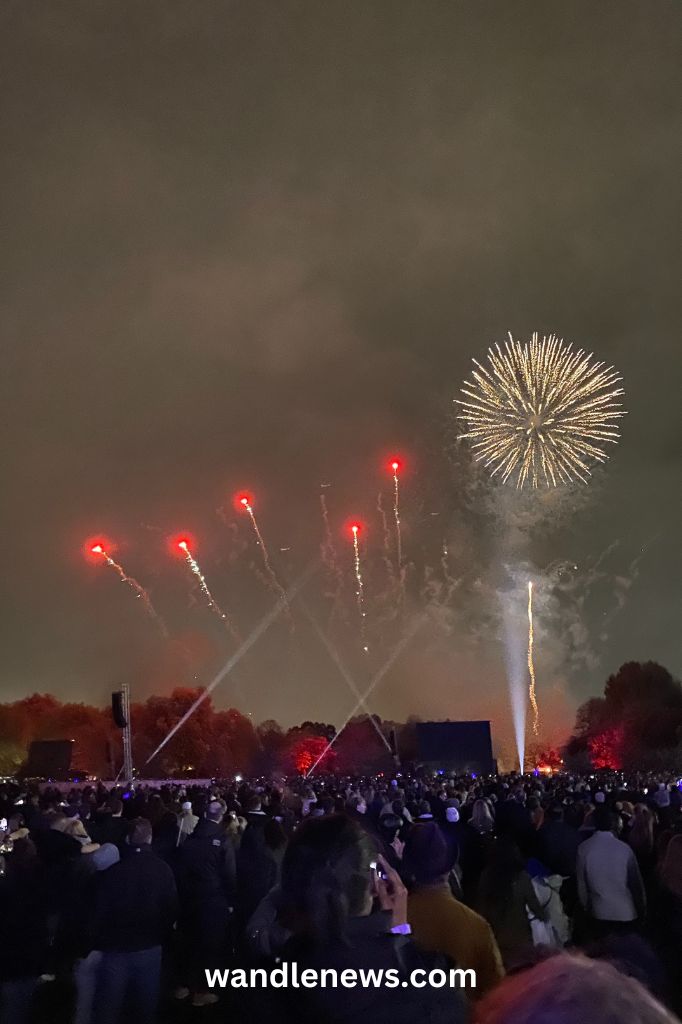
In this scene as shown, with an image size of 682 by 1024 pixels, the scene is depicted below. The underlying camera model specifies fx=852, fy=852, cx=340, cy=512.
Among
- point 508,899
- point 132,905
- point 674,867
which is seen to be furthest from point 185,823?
point 674,867

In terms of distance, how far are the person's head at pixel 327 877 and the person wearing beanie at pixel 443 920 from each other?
2.50 feet

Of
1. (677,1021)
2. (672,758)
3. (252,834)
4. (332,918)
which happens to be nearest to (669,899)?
(252,834)

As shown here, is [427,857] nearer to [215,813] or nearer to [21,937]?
[21,937]

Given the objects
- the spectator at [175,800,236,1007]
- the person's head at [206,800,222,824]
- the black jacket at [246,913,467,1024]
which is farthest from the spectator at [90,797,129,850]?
the black jacket at [246,913,467,1024]

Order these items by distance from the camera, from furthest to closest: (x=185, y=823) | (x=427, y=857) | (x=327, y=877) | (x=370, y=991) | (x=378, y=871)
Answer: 1. (x=185, y=823)
2. (x=427, y=857)
3. (x=378, y=871)
4. (x=327, y=877)
5. (x=370, y=991)

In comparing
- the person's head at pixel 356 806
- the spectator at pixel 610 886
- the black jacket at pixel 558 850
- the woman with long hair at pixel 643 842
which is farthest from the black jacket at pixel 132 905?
the person's head at pixel 356 806

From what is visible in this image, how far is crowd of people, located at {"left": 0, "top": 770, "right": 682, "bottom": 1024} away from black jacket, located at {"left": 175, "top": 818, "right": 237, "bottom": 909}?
0.06 feet

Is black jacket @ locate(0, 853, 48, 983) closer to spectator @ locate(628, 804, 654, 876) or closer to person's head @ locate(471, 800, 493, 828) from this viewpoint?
spectator @ locate(628, 804, 654, 876)

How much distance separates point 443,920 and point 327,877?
1109 mm

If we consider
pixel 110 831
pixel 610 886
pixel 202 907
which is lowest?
pixel 202 907

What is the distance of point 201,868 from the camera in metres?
8.09

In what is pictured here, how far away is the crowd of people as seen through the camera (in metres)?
2.86

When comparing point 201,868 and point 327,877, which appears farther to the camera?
point 201,868

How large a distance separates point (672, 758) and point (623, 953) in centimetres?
7413
